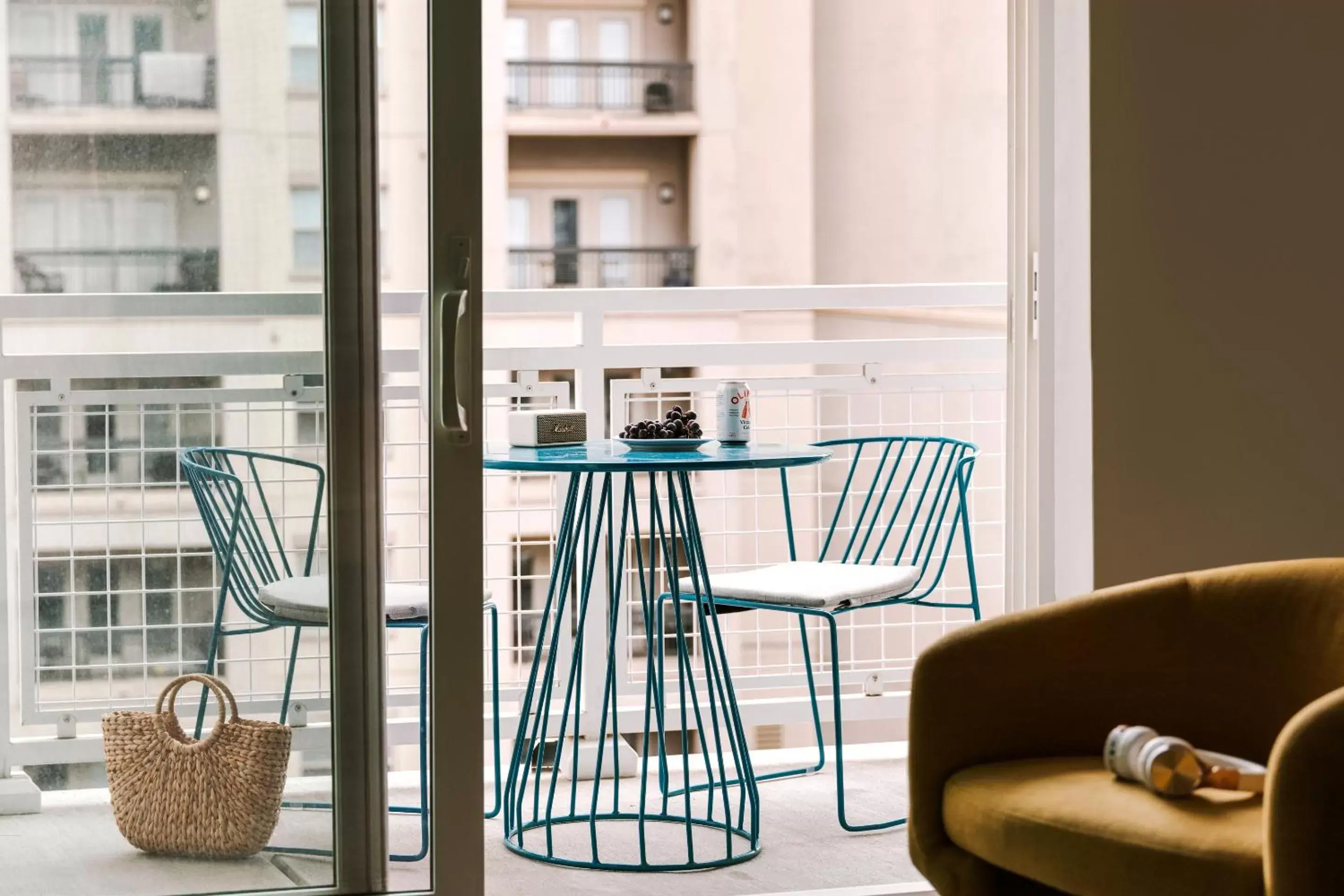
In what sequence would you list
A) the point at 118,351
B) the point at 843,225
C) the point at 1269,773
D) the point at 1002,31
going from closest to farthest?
the point at 1269,773, the point at 118,351, the point at 1002,31, the point at 843,225

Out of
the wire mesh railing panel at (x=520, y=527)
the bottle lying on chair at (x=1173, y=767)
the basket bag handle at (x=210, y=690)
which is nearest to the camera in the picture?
the bottle lying on chair at (x=1173, y=767)

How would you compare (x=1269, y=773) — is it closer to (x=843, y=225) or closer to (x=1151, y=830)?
(x=1151, y=830)

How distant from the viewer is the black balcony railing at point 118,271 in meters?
2.38

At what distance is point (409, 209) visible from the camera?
247cm

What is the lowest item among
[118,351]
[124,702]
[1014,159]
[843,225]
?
[124,702]

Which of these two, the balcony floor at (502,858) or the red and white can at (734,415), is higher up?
the red and white can at (734,415)

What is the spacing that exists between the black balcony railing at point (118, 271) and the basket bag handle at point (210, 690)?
618 mm

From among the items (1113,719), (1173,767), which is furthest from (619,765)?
(1173,767)

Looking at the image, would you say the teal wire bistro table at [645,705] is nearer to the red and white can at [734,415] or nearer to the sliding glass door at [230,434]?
the red and white can at [734,415]

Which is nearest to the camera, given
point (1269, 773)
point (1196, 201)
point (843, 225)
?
point (1269, 773)

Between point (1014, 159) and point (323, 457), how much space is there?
4.79 feet

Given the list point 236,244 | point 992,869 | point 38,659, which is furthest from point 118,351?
point 992,869

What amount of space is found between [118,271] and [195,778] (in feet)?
2.66

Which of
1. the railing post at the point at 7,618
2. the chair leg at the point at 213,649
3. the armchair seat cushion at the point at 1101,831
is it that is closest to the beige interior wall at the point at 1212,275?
the armchair seat cushion at the point at 1101,831
